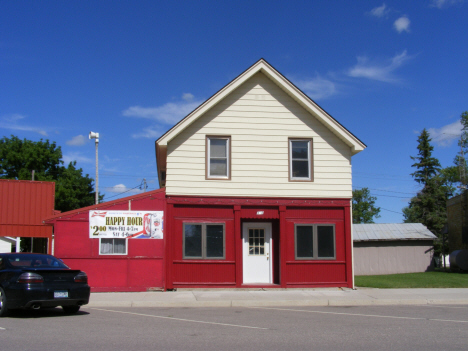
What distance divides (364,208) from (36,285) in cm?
8603

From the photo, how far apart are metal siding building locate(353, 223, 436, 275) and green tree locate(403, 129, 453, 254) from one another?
19808 mm

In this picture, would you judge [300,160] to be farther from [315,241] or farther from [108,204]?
[108,204]

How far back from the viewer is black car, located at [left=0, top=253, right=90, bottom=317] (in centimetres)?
980

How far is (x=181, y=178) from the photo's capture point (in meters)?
16.2

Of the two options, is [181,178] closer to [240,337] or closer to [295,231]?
[295,231]

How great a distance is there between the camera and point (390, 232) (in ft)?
91.7

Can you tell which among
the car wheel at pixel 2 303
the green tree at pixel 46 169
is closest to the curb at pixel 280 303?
the car wheel at pixel 2 303

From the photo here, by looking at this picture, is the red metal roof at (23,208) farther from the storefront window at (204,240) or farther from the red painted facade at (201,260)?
the storefront window at (204,240)

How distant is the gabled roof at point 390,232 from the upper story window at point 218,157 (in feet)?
42.1

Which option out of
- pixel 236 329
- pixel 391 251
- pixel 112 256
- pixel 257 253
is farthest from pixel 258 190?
pixel 391 251

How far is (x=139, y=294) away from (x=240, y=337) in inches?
294

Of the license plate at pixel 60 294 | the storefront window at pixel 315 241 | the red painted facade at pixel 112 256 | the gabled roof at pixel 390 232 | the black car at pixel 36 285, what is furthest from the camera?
the gabled roof at pixel 390 232

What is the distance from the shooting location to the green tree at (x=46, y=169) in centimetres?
5128

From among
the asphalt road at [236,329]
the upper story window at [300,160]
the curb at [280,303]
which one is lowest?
the curb at [280,303]
